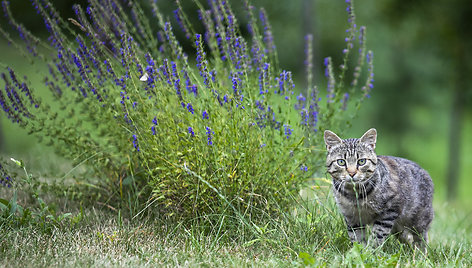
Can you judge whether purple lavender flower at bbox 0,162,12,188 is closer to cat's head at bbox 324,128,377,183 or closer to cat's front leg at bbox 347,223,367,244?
cat's head at bbox 324,128,377,183

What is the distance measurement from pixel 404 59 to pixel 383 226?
9.62 m

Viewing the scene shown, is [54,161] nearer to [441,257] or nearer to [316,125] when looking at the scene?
[316,125]

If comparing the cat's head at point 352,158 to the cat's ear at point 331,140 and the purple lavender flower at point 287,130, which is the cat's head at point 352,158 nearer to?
the cat's ear at point 331,140

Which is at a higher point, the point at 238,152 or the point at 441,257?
the point at 238,152

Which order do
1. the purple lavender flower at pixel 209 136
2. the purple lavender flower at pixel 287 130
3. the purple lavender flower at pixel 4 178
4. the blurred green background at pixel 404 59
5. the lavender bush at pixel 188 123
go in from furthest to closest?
the blurred green background at pixel 404 59
the purple lavender flower at pixel 4 178
the purple lavender flower at pixel 287 130
the lavender bush at pixel 188 123
the purple lavender flower at pixel 209 136

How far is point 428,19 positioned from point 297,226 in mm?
7075

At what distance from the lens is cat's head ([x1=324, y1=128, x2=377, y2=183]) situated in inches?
121

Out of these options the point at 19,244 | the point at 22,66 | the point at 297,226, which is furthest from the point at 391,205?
the point at 22,66

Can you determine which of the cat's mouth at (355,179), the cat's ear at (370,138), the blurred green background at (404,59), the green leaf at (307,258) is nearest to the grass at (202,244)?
the green leaf at (307,258)

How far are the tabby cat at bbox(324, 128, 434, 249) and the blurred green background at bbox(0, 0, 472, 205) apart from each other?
6.04 metres

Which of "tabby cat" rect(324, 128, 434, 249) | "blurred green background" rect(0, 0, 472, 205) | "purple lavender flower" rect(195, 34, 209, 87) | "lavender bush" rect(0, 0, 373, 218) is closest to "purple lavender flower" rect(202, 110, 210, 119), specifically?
"lavender bush" rect(0, 0, 373, 218)

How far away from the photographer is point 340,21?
502 inches

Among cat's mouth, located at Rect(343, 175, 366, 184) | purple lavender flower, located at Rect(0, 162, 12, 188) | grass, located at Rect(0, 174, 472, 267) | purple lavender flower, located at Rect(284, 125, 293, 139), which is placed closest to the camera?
grass, located at Rect(0, 174, 472, 267)

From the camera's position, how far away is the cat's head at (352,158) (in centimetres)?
308
